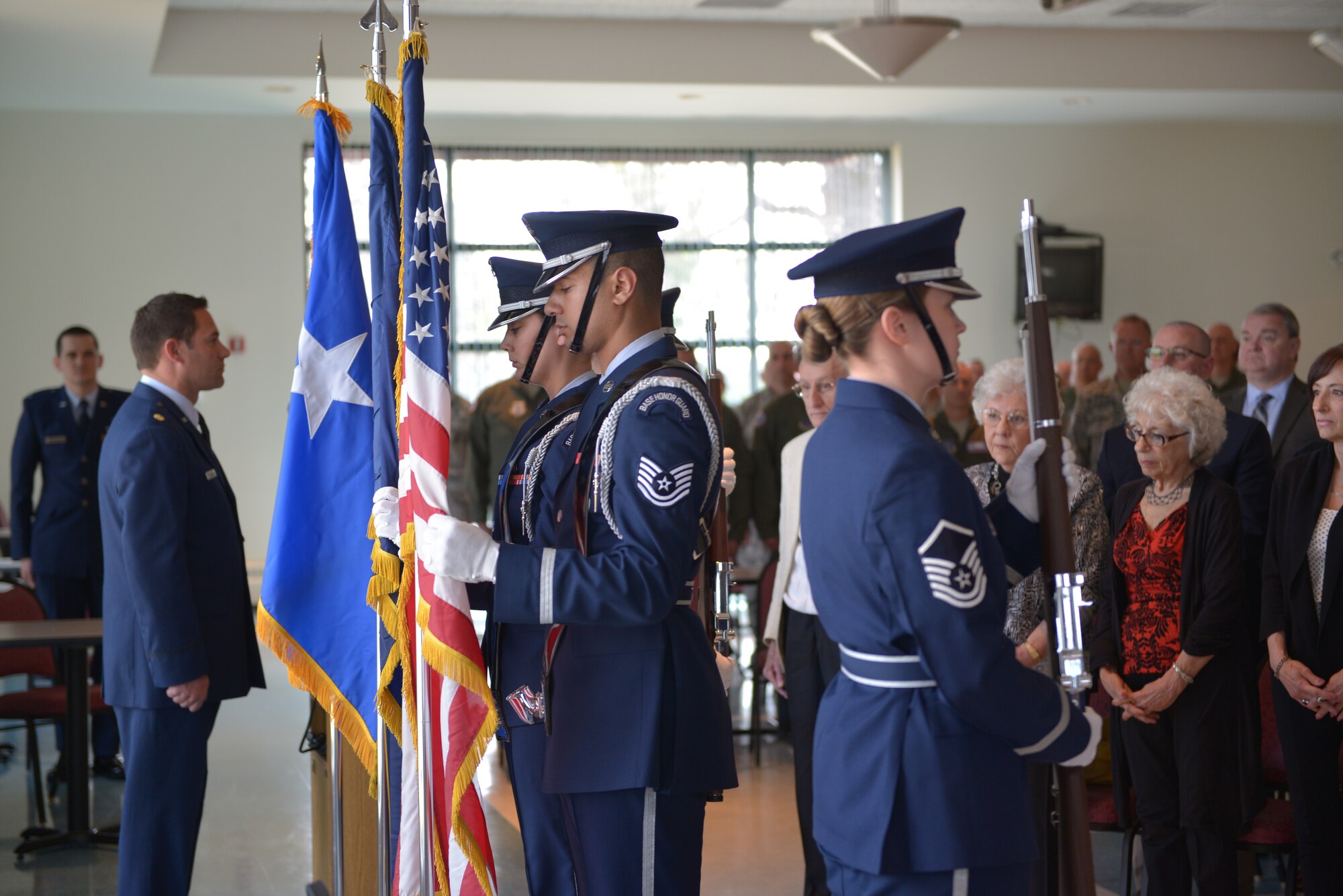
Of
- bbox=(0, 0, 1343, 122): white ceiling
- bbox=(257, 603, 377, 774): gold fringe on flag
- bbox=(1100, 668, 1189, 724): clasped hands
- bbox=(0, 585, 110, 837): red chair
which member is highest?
bbox=(0, 0, 1343, 122): white ceiling

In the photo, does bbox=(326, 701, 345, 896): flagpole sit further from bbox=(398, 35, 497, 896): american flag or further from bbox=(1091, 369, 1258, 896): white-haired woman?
bbox=(1091, 369, 1258, 896): white-haired woman

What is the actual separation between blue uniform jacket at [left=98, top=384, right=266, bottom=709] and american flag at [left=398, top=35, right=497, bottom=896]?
3.49 feet

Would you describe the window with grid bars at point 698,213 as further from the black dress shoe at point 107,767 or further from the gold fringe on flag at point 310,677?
the gold fringe on flag at point 310,677

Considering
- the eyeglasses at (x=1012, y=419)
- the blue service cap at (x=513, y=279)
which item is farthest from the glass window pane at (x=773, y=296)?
the blue service cap at (x=513, y=279)

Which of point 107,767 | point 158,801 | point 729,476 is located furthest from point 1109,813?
point 107,767

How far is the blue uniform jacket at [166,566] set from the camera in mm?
3227

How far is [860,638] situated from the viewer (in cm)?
182

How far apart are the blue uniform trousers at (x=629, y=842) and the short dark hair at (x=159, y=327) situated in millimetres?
2020

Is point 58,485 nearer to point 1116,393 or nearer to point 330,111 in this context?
point 330,111

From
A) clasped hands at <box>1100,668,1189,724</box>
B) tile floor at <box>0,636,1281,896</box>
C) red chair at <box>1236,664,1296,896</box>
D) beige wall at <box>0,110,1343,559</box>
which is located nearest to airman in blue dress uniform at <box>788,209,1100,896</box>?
clasped hands at <box>1100,668,1189,724</box>

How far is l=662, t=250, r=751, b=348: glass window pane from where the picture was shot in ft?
37.6

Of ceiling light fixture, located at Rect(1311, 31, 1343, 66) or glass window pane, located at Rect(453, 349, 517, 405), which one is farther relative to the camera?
glass window pane, located at Rect(453, 349, 517, 405)

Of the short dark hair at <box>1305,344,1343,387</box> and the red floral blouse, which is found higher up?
the short dark hair at <box>1305,344,1343,387</box>

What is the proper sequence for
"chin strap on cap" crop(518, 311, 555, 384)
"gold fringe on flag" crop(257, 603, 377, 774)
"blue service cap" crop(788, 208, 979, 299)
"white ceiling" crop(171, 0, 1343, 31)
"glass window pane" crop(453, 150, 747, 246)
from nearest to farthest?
"blue service cap" crop(788, 208, 979, 299) < "chin strap on cap" crop(518, 311, 555, 384) < "gold fringe on flag" crop(257, 603, 377, 774) < "white ceiling" crop(171, 0, 1343, 31) < "glass window pane" crop(453, 150, 747, 246)
